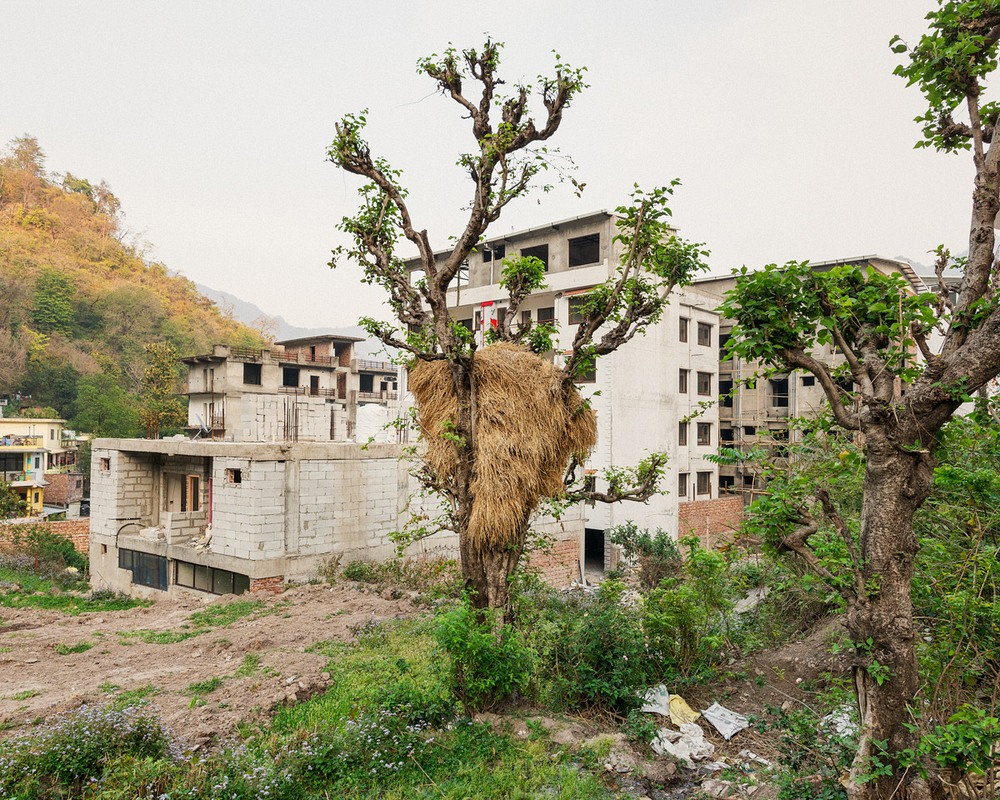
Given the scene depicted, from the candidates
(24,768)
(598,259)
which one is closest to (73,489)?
(598,259)

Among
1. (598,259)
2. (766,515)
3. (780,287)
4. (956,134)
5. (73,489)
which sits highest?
(598,259)

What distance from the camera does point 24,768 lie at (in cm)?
532

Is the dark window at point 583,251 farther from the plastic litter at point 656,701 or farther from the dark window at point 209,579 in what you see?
the plastic litter at point 656,701

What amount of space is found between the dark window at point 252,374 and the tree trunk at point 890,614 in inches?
1466

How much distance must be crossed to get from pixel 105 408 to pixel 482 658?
41.4 meters

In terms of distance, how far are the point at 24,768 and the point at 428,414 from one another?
507cm

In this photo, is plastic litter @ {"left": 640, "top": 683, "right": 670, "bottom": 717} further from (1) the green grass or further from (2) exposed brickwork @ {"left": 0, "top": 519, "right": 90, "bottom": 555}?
(2) exposed brickwork @ {"left": 0, "top": 519, "right": 90, "bottom": 555}

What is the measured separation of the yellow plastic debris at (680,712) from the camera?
21.6 feet

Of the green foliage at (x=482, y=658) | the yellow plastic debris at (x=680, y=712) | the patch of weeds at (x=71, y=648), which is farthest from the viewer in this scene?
the patch of weeds at (x=71, y=648)

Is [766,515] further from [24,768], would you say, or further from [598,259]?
[598,259]

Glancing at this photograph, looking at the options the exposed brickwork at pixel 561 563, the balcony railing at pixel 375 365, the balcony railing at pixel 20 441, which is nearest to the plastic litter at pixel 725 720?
the exposed brickwork at pixel 561 563

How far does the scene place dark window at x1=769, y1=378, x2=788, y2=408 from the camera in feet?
100

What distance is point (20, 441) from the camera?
34562 mm

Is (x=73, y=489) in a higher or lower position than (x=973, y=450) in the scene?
lower
